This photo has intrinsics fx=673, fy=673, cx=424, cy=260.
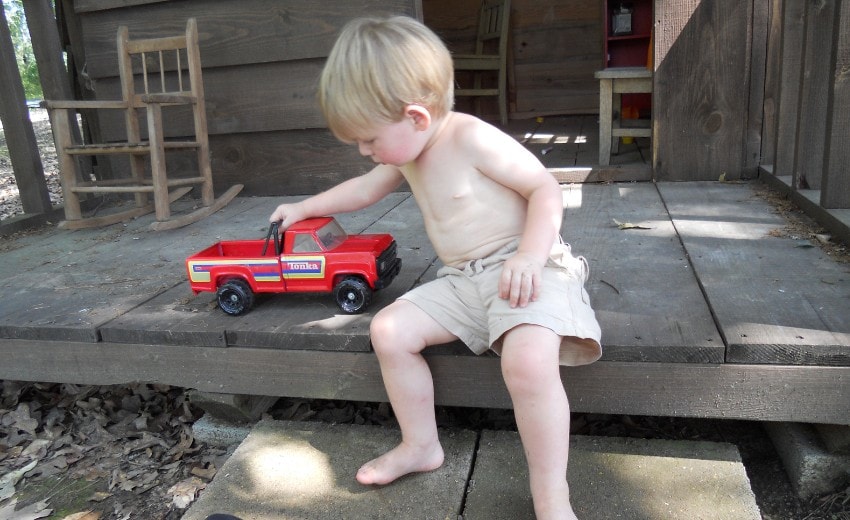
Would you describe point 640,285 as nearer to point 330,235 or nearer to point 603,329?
point 603,329

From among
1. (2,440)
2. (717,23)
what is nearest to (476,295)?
(2,440)

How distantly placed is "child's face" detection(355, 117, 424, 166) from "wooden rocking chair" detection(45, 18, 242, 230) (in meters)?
2.08

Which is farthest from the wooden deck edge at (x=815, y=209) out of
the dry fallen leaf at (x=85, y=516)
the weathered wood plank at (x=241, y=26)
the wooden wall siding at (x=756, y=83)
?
the dry fallen leaf at (x=85, y=516)

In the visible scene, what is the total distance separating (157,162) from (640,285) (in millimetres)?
2498

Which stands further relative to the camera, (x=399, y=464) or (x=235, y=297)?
(x=235, y=297)

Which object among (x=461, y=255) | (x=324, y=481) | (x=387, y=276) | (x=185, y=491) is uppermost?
(x=461, y=255)

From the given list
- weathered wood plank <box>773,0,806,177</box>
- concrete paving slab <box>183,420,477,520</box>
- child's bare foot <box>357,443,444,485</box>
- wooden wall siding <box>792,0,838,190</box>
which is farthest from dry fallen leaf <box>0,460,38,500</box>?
weathered wood plank <box>773,0,806,177</box>

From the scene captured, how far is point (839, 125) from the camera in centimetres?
237

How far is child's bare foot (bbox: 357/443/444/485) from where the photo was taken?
1567 millimetres

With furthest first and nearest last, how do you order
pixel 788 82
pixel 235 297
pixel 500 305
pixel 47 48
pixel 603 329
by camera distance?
pixel 47 48 < pixel 788 82 < pixel 235 297 < pixel 603 329 < pixel 500 305

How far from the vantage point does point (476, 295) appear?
1.64m

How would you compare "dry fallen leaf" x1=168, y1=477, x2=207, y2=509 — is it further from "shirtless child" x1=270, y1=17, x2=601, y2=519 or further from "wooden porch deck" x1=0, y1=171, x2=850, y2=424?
"shirtless child" x1=270, y1=17, x2=601, y2=519

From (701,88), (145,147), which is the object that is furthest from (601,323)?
(145,147)

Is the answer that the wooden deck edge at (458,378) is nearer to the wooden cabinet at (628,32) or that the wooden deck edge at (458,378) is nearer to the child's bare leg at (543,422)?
the child's bare leg at (543,422)
